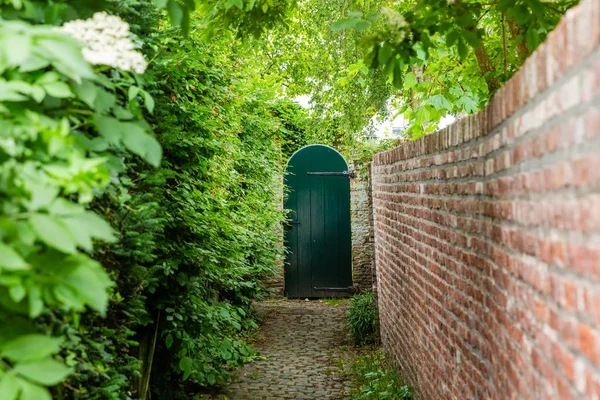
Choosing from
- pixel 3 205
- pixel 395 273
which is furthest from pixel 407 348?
pixel 3 205

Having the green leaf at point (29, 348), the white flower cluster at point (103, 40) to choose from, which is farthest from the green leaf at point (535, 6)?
the green leaf at point (29, 348)

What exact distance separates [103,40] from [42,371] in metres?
0.89

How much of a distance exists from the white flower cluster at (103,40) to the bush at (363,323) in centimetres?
663

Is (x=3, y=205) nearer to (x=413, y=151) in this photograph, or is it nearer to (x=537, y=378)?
(x=537, y=378)

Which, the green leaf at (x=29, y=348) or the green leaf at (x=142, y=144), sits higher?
the green leaf at (x=142, y=144)

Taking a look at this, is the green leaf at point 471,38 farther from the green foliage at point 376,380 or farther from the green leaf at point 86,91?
the green foliage at point 376,380

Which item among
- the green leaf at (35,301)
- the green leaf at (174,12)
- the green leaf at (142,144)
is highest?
the green leaf at (174,12)

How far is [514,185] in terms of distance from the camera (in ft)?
7.63

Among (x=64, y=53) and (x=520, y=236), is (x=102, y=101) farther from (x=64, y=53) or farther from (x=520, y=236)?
(x=520, y=236)

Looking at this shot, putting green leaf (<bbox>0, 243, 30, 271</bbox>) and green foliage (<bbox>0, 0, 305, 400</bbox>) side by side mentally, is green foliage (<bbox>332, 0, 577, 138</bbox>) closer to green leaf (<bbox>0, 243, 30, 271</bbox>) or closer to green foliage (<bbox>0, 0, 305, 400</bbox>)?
green foliage (<bbox>0, 0, 305, 400</bbox>)

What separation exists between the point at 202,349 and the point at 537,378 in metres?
3.85

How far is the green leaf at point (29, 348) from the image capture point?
4.55ft

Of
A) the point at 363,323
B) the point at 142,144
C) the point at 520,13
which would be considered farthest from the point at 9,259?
→ the point at 363,323

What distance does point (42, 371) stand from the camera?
1.38m
